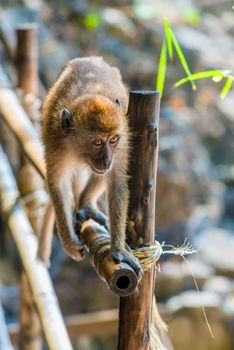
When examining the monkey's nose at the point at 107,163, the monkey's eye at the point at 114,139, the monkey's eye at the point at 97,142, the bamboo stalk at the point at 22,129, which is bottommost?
the bamboo stalk at the point at 22,129

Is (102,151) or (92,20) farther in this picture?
(92,20)

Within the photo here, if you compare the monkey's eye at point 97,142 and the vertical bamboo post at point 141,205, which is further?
the monkey's eye at point 97,142

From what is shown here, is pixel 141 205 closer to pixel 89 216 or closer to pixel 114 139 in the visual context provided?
pixel 114 139

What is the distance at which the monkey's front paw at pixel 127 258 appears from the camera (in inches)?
54.3

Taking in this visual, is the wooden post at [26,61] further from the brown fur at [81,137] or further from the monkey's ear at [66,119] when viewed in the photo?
the monkey's ear at [66,119]

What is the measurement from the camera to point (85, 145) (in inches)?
73.2

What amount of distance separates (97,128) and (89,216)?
332 mm

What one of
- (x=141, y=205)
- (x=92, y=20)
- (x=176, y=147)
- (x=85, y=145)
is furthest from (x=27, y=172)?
(x=92, y=20)

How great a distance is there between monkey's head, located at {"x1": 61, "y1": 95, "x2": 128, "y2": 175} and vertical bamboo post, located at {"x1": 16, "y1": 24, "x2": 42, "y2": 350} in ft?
3.21

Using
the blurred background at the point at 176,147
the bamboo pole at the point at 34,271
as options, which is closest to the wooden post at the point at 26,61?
the bamboo pole at the point at 34,271

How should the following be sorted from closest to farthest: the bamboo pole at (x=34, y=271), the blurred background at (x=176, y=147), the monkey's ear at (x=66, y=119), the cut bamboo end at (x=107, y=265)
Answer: the cut bamboo end at (x=107, y=265), the monkey's ear at (x=66, y=119), the bamboo pole at (x=34, y=271), the blurred background at (x=176, y=147)

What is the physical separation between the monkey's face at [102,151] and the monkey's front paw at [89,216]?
20 cm

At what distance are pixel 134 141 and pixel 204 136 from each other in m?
5.63

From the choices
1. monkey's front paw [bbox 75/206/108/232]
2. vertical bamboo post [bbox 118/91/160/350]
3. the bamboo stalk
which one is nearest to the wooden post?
the bamboo stalk
